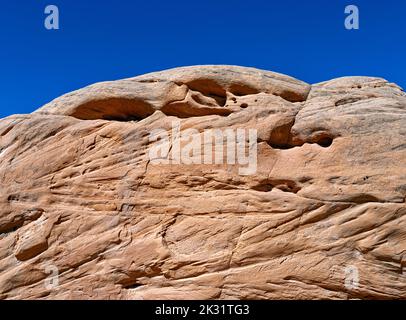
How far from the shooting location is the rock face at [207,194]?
10.6 meters

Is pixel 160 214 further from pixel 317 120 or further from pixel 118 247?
pixel 317 120

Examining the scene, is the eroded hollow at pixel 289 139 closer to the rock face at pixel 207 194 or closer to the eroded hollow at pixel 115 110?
the rock face at pixel 207 194

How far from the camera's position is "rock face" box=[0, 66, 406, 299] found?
416 inches

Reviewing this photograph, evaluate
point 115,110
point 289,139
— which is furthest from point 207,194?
point 115,110

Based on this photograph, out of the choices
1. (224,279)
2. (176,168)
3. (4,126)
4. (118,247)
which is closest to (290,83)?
(176,168)

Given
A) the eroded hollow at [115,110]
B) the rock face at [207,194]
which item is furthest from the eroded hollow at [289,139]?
the eroded hollow at [115,110]

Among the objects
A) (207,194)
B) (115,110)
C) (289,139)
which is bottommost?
(207,194)

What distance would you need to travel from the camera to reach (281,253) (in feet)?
35.1

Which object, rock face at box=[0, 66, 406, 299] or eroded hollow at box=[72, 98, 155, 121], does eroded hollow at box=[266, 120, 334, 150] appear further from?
eroded hollow at box=[72, 98, 155, 121]

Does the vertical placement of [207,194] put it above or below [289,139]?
below

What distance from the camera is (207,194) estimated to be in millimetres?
11367

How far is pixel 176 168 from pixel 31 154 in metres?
4.42

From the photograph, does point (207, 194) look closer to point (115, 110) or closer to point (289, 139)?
point (289, 139)

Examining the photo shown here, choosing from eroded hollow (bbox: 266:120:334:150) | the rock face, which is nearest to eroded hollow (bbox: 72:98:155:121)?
the rock face
